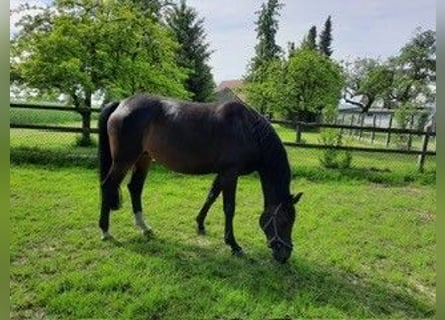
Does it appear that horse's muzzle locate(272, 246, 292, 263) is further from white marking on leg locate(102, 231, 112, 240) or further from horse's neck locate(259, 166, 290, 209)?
white marking on leg locate(102, 231, 112, 240)

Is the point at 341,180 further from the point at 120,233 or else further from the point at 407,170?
the point at 120,233

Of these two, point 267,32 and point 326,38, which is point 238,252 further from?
point 326,38

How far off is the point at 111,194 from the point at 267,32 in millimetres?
35361

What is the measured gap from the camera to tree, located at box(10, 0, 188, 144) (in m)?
10.5

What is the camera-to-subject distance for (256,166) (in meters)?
Result: 4.27

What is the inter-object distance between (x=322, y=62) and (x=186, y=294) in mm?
23632

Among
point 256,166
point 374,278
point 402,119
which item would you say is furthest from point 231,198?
point 402,119

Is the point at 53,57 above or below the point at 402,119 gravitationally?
above

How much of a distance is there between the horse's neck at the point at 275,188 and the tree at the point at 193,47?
1856 cm

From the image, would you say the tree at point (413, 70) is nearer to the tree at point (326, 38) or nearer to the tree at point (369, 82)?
the tree at point (369, 82)

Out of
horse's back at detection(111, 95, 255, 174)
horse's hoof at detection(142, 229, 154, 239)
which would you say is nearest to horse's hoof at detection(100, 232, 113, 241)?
horse's hoof at detection(142, 229, 154, 239)

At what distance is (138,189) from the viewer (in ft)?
15.8

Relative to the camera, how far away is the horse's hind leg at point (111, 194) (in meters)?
4.46

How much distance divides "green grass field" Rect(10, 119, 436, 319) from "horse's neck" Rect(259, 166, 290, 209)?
589mm
